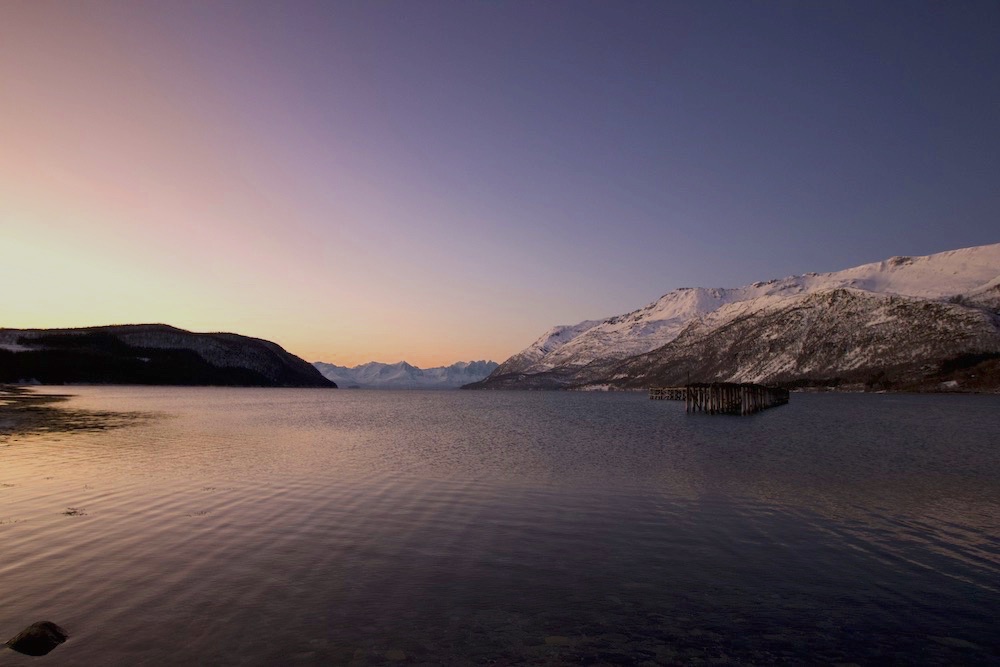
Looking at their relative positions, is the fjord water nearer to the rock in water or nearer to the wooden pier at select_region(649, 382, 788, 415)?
the rock in water

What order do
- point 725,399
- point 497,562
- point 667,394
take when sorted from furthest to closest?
point 667,394, point 725,399, point 497,562

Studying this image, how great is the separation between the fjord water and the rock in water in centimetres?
18

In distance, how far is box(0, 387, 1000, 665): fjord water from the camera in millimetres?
9523

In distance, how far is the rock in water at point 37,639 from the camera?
8891mm

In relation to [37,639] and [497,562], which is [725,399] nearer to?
[497,562]

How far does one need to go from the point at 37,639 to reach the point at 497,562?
28.8ft

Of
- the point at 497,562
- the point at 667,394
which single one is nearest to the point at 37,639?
the point at 497,562

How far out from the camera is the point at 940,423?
214 feet

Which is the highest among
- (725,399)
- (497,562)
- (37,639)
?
(725,399)

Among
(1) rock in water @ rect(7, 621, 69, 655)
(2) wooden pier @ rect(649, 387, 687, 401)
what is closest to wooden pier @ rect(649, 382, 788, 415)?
(2) wooden pier @ rect(649, 387, 687, 401)

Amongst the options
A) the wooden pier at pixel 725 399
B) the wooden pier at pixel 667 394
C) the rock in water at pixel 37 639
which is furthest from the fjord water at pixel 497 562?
Result: the wooden pier at pixel 667 394

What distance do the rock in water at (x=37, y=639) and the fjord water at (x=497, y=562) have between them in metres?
0.18

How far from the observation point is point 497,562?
1403 cm

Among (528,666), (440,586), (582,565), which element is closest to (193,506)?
(440,586)
